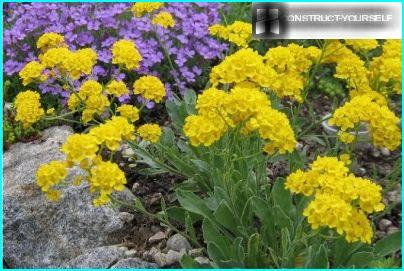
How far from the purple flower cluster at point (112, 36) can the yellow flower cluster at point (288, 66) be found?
125cm

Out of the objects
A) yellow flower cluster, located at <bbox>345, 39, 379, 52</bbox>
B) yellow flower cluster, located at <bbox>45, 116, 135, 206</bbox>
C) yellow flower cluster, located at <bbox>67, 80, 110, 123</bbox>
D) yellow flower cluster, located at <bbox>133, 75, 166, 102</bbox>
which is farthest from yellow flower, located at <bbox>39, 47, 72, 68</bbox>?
yellow flower cluster, located at <bbox>345, 39, 379, 52</bbox>

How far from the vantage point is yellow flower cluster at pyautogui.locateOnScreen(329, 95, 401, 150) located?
2.71 m

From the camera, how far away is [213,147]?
2.97 metres

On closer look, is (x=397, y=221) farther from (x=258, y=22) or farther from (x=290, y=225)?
(x=258, y=22)

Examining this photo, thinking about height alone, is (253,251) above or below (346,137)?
below

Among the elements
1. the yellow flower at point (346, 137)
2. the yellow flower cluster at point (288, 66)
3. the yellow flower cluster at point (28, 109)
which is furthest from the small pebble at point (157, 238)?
the yellow flower at point (346, 137)

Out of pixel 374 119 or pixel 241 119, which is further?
pixel 374 119

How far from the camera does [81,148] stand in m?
2.43

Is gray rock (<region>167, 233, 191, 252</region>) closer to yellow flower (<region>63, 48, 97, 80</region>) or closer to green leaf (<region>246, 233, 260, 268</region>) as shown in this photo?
green leaf (<region>246, 233, 260, 268</region>)

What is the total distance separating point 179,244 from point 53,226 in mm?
710

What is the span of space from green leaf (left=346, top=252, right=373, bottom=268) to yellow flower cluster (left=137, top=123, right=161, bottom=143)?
1105 millimetres

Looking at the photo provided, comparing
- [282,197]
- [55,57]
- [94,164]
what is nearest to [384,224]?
[282,197]

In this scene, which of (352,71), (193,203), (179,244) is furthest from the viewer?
(179,244)

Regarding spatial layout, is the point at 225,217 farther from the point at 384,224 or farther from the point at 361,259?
the point at 384,224
